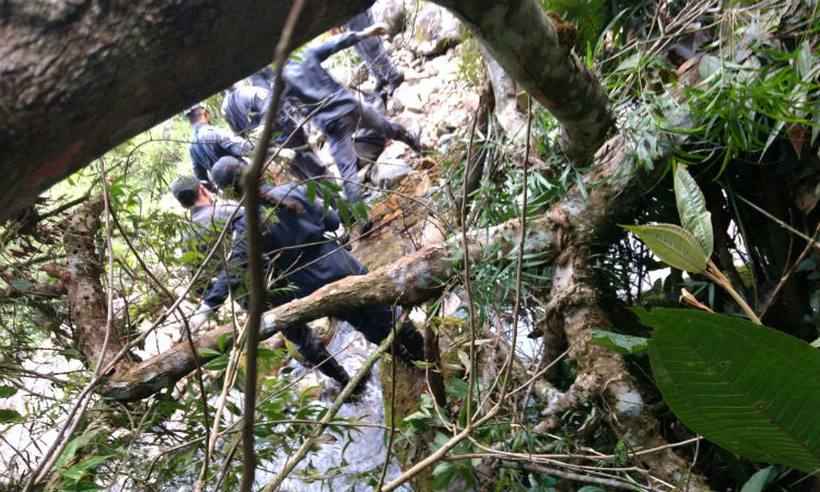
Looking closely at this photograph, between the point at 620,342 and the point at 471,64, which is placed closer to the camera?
the point at 620,342

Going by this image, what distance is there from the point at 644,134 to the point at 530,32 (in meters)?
0.49

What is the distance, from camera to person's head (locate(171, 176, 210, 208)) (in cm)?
214

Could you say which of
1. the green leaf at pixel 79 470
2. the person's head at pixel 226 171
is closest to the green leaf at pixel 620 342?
the green leaf at pixel 79 470

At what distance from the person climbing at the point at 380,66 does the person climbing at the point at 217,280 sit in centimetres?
225

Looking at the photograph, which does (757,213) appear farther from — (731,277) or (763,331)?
(763,331)

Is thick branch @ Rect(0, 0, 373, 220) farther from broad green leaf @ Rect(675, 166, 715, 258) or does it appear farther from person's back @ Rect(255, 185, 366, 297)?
person's back @ Rect(255, 185, 366, 297)

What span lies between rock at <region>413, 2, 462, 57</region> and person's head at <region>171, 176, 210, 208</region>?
281 centimetres

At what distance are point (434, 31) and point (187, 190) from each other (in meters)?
3.02

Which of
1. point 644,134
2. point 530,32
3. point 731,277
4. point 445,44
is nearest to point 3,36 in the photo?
point 530,32

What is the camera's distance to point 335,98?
2.75m

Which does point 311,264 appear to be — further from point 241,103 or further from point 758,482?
point 758,482

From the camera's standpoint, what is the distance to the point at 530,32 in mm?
1067

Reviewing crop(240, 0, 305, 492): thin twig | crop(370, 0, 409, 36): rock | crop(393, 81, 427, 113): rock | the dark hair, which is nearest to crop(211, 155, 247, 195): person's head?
the dark hair

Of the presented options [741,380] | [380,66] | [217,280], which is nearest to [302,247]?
[217,280]
